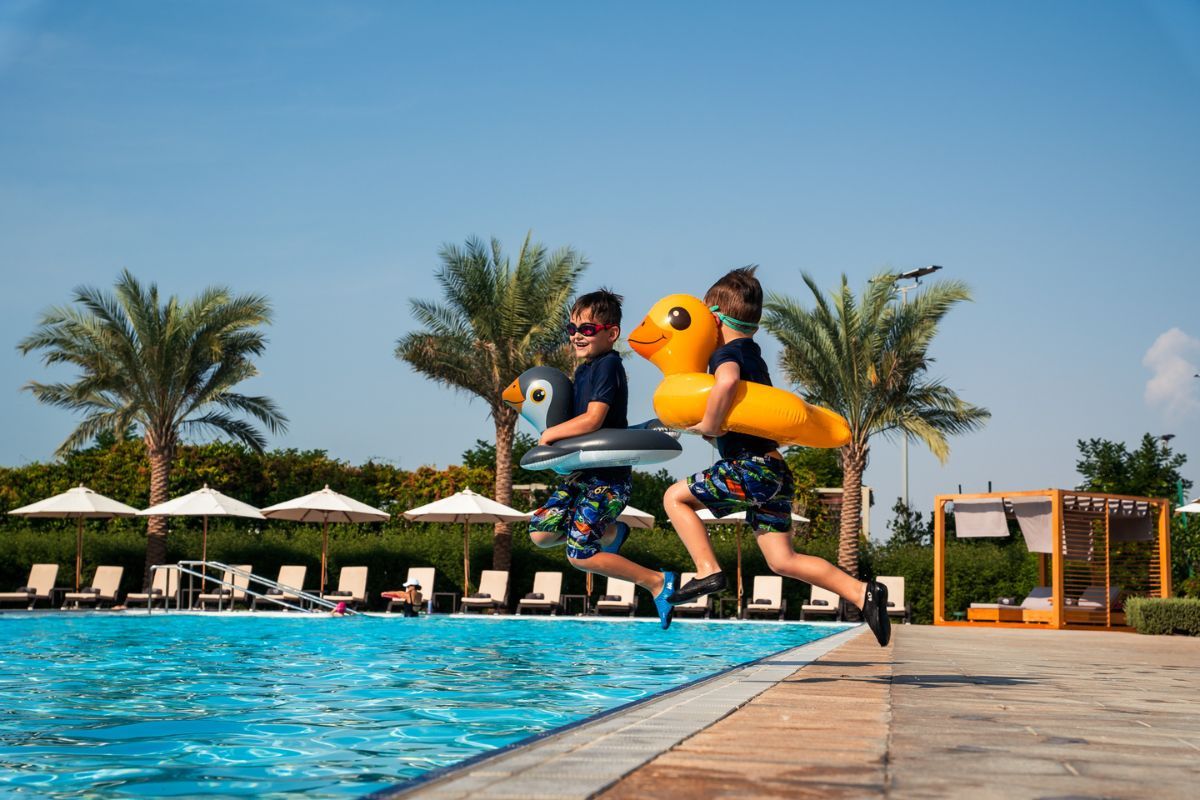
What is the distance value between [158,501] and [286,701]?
2163 centimetres

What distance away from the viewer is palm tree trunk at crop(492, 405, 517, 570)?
85.5ft

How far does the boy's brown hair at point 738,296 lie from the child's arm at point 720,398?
0.51m

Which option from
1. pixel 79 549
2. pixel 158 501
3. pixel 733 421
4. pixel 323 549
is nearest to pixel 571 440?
pixel 733 421

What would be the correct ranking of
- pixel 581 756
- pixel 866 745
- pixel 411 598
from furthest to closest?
pixel 411 598
pixel 866 745
pixel 581 756

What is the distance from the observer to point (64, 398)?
2709 cm

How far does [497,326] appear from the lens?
2600cm

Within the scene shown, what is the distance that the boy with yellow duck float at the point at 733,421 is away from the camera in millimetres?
6051

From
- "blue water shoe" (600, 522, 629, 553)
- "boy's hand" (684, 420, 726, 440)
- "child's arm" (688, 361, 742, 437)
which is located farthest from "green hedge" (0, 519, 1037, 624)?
"child's arm" (688, 361, 742, 437)

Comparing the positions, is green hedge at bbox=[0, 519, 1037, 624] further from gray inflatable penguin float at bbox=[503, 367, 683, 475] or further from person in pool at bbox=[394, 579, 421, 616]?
gray inflatable penguin float at bbox=[503, 367, 683, 475]

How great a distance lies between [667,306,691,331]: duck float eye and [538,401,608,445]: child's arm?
65 cm

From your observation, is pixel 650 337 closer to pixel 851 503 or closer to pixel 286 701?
pixel 286 701

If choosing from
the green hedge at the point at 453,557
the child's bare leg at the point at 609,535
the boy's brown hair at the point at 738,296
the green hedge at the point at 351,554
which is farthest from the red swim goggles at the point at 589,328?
the green hedge at the point at 351,554

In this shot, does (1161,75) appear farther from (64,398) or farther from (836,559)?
(64,398)

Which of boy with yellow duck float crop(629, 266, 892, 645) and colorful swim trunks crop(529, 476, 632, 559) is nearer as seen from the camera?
boy with yellow duck float crop(629, 266, 892, 645)
